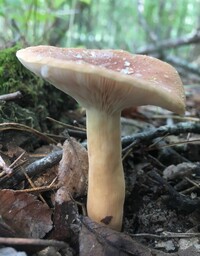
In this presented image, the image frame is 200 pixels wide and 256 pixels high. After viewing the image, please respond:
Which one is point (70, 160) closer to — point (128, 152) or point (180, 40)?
point (128, 152)

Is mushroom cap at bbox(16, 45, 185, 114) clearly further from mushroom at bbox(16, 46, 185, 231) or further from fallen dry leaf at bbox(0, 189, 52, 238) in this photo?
fallen dry leaf at bbox(0, 189, 52, 238)

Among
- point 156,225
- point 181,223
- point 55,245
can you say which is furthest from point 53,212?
point 181,223

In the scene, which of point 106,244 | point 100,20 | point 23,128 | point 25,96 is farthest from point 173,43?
point 106,244

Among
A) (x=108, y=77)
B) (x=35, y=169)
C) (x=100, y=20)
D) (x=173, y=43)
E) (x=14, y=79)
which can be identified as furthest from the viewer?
(x=100, y=20)

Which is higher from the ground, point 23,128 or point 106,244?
point 23,128

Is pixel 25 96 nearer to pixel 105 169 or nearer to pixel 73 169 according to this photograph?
pixel 73 169

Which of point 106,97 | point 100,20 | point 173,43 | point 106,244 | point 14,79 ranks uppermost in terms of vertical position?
point 106,97

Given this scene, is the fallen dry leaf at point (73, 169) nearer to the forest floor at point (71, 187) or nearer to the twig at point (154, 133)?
the forest floor at point (71, 187)

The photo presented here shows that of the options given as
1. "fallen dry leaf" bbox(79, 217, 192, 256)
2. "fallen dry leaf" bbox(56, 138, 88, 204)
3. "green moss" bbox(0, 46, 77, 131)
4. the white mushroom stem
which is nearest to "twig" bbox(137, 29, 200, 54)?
"green moss" bbox(0, 46, 77, 131)

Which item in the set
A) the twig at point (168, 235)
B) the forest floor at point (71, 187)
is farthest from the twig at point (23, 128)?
the twig at point (168, 235)
